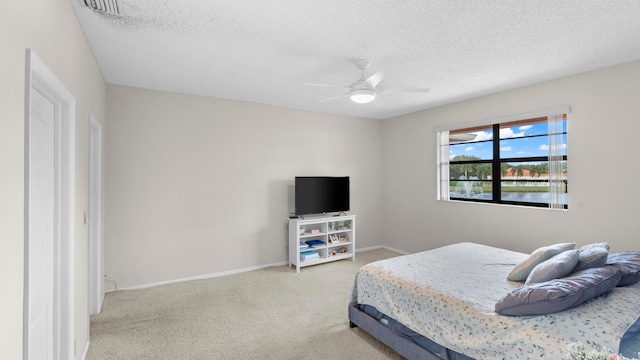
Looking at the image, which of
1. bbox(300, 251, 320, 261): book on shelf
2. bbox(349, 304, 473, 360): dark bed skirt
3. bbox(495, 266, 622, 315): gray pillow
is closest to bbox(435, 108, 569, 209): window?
bbox(495, 266, 622, 315): gray pillow

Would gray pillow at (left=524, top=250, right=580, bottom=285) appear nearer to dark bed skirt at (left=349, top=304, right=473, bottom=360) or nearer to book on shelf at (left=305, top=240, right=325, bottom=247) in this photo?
dark bed skirt at (left=349, top=304, right=473, bottom=360)

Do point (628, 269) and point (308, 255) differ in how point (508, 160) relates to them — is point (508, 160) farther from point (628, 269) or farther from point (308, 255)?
point (308, 255)

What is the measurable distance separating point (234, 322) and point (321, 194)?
246 cm

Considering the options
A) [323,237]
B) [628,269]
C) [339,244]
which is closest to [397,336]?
[628,269]

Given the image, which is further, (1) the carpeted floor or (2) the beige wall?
(1) the carpeted floor

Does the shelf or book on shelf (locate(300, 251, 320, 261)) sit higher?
the shelf

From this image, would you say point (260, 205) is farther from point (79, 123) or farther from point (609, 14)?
point (609, 14)

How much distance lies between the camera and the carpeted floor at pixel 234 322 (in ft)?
8.13

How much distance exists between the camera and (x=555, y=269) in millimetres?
2039

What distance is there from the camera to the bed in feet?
5.25

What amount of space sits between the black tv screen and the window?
1611mm

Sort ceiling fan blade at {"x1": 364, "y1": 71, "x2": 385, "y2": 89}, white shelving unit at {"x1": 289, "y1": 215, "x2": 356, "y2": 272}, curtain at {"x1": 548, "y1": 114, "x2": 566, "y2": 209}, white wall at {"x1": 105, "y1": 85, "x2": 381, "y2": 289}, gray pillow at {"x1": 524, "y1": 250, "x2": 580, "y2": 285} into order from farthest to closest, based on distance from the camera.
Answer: white shelving unit at {"x1": 289, "y1": 215, "x2": 356, "y2": 272}
white wall at {"x1": 105, "y1": 85, "x2": 381, "y2": 289}
curtain at {"x1": 548, "y1": 114, "x2": 566, "y2": 209}
ceiling fan blade at {"x1": 364, "y1": 71, "x2": 385, "y2": 89}
gray pillow at {"x1": 524, "y1": 250, "x2": 580, "y2": 285}

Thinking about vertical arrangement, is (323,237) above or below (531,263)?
below

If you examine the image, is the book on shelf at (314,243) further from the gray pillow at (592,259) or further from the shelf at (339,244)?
the gray pillow at (592,259)
